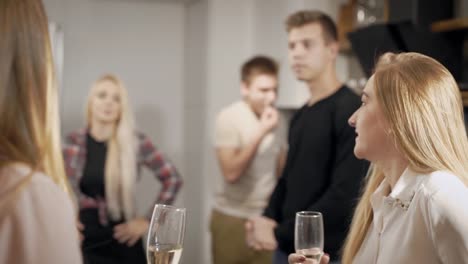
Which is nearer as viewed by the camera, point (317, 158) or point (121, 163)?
point (317, 158)

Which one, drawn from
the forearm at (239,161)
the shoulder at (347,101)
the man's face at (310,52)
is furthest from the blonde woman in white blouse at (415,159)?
the forearm at (239,161)

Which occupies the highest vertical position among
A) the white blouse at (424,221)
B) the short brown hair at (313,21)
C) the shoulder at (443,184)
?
the short brown hair at (313,21)

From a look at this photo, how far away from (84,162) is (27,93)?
7.89ft

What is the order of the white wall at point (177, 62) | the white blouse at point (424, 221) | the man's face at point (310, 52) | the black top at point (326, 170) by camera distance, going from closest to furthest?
1. the white blouse at point (424, 221)
2. the black top at point (326, 170)
3. the man's face at point (310, 52)
4. the white wall at point (177, 62)

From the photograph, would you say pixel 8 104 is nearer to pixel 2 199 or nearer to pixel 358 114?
pixel 2 199

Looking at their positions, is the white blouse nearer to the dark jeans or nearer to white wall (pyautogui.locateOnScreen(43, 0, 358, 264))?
the dark jeans

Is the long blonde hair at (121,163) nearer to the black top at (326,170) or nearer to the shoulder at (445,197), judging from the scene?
the black top at (326,170)

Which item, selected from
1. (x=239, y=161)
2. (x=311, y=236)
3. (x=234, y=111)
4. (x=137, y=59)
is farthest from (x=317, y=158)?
(x=137, y=59)

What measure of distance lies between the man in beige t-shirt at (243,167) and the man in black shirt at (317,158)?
2.62ft

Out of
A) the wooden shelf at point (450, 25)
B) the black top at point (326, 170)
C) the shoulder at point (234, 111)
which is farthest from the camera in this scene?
the shoulder at point (234, 111)

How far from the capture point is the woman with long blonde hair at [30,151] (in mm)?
955

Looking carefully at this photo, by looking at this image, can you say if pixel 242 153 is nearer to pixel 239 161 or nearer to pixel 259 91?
pixel 239 161

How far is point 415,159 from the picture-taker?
1.33m

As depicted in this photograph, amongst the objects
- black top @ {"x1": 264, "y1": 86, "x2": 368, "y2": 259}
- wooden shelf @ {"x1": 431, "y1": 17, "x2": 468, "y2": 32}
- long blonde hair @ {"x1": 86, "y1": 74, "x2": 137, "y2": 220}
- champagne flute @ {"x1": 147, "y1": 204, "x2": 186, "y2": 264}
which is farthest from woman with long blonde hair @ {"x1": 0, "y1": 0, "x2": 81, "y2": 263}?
long blonde hair @ {"x1": 86, "y1": 74, "x2": 137, "y2": 220}
